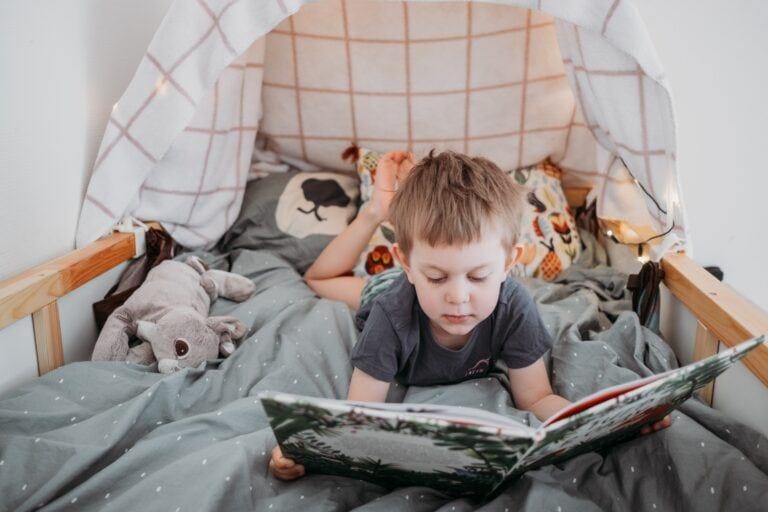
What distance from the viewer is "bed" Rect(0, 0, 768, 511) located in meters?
0.78

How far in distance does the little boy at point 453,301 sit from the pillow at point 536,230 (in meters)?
0.45

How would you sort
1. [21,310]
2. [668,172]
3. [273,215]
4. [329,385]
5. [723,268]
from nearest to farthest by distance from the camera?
[21,310] < [329,385] < [668,172] < [723,268] < [273,215]

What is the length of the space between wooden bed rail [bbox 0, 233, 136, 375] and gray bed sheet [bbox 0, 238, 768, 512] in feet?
0.25

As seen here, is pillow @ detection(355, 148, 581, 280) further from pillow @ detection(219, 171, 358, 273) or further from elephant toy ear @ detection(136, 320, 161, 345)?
elephant toy ear @ detection(136, 320, 161, 345)

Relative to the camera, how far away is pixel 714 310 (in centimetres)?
98

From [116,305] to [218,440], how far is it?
45 centimetres

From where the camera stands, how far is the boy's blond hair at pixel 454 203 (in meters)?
0.86

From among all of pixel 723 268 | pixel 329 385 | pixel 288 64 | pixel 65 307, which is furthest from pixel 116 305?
pixel 723 268

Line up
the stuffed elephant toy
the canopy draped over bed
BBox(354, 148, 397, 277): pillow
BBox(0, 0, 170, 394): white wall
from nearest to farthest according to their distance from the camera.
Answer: BBox(0, 0, 170, 394): white wall
the stuffed elephant toy
the canopy draped over bed
BBox(354, 148, 397, 277): pillow

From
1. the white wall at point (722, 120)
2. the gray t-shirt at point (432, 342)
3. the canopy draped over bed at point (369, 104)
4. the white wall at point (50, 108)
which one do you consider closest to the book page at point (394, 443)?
the gray t-shirt at point (432, 342)

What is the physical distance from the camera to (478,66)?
5.23 feet

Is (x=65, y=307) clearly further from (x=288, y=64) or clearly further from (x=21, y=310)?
(x=288, y=64)

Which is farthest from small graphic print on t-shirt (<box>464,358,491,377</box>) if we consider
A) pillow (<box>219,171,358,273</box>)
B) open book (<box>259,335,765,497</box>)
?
pillow (<box>219,171,358,273</box>)

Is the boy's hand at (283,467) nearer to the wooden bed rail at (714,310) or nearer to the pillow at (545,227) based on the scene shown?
the wooden bed rail at (714,310)
